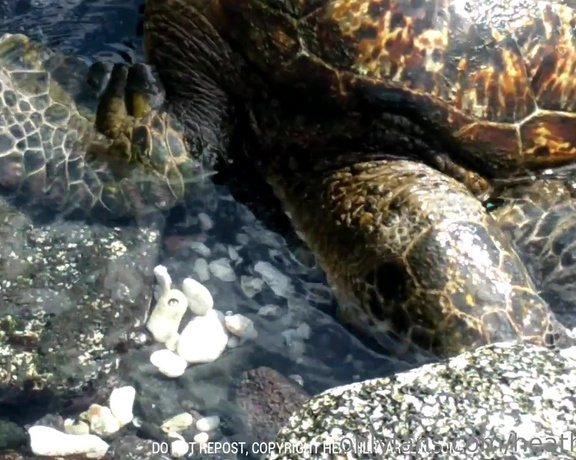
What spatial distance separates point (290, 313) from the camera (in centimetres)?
327

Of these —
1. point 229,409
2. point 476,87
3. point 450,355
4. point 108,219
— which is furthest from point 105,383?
point 476,87

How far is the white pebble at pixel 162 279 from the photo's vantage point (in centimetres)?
322

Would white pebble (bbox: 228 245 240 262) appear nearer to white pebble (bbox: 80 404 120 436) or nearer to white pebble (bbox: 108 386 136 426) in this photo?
white pebble (bbox: 108 386 136 426)

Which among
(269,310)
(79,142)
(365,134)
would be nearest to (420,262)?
(365,134)

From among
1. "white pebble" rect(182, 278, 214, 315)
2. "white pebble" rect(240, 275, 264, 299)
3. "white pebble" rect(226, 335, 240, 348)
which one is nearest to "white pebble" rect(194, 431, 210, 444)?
"white pebble" rect(226, 335, 240, 348)

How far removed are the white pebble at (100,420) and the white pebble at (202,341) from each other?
1.11 feet

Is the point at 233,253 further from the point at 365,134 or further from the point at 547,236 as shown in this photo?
the point at 547,236

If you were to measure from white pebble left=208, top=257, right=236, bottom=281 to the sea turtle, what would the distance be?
0.31m

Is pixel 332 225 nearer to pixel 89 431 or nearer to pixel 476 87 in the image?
pixel 476 87

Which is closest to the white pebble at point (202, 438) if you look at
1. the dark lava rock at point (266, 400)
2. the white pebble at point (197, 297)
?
the dark lava rock at point (266, 400)

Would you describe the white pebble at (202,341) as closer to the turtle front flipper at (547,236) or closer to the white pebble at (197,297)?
the white pebble at (197,297)

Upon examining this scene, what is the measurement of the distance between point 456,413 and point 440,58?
50.5 inches

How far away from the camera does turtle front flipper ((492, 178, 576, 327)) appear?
3211 mm

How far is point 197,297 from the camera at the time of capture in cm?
322
